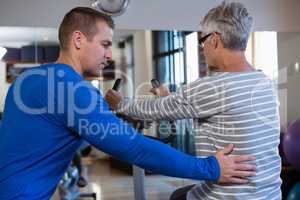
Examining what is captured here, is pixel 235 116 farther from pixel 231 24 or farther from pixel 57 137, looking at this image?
pixel 57 137

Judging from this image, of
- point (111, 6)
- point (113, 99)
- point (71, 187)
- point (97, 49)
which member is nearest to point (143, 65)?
point (111, 6)

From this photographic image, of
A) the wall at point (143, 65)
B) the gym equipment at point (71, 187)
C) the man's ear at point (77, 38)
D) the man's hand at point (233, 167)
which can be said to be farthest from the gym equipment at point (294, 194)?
the man's ear at point (77, 38)

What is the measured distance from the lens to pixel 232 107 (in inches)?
50.0

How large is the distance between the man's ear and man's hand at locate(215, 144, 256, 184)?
56cm

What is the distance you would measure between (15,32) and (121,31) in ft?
2.94

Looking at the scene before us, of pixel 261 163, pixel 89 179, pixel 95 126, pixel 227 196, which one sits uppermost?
pixel 95 126

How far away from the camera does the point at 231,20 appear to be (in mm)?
1281

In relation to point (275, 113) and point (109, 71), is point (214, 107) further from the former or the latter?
point (109, 71)

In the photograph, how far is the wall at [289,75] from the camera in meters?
3.87

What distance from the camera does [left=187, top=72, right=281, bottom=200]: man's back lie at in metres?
1.27

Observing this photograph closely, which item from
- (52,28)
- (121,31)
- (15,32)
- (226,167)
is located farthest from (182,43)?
(226,167)

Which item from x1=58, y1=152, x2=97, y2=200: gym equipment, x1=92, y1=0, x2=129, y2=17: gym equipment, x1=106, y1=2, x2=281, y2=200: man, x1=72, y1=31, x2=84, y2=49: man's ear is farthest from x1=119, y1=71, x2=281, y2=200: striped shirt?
x1=58, y1=152, x2=97, y2=200: gym equipment

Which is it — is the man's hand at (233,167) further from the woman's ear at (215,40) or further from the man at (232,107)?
the woman's ear at (215,40)
